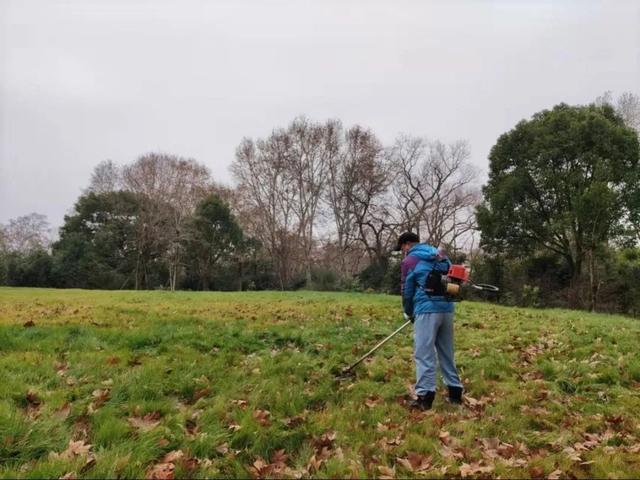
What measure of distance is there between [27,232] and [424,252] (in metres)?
49.6

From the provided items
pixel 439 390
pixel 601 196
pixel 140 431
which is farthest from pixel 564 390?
pixel 601 196

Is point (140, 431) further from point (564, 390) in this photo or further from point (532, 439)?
point (564, 390)

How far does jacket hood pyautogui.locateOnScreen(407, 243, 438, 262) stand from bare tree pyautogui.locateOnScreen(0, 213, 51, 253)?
4596 cm

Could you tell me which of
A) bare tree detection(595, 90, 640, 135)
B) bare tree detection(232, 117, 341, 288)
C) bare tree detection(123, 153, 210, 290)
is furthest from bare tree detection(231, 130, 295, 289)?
bare tree detection(595, 90, 640, 135)

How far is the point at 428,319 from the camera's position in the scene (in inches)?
177

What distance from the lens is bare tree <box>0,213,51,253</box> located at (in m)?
41.9

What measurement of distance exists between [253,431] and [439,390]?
2.39 meters

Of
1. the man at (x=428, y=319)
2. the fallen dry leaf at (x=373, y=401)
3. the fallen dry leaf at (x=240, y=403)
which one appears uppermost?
the man at (x=428, y=319)

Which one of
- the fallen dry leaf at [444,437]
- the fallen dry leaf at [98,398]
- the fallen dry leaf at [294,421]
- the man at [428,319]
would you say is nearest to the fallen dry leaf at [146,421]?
the fallen dry leaf at [98,398]

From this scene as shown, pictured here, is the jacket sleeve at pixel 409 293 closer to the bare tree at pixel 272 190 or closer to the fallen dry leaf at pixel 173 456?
the fallen dry leaf at pixel 173 456

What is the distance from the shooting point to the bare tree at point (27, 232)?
137ft

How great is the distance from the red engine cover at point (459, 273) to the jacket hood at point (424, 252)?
0.27m

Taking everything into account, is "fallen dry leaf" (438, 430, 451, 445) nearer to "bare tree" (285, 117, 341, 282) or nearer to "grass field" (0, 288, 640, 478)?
"grass field" (0, 288, 640, 478)

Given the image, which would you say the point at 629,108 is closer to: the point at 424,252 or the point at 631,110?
the point at 631,110
